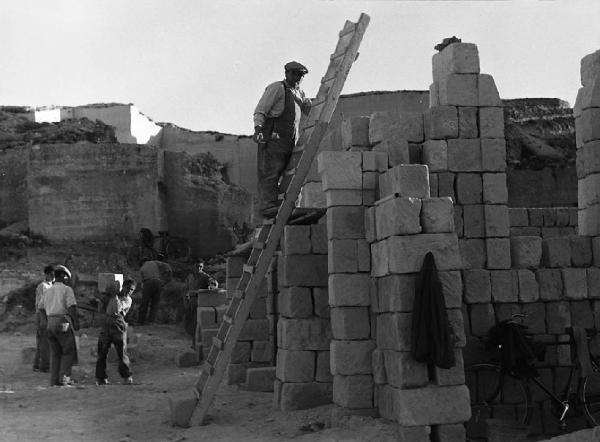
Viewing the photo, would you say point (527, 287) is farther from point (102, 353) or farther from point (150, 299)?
point (150, 299)

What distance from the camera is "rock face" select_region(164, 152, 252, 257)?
1057 inches

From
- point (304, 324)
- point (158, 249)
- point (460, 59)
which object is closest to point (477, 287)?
point (304, 324)

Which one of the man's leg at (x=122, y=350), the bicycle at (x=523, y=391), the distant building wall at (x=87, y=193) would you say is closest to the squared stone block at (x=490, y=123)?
the bicycle at (x=523, y=391)

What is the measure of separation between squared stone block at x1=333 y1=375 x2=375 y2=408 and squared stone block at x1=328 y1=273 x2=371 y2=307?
764mm

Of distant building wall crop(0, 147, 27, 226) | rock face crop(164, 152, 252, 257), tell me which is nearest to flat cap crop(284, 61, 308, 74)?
rock face crop(164, 152, 252, 257)

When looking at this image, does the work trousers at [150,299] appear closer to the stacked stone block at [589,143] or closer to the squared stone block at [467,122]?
the squared stone block at [467,122]

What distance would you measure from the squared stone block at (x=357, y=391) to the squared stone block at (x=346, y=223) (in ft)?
4.86

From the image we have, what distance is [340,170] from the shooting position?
837 centimetres

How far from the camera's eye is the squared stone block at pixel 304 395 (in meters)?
8.89

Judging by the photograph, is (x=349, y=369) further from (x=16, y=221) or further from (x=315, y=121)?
(x=16, y=221)

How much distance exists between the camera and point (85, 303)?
18.8 m

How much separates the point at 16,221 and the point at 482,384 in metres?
21.8

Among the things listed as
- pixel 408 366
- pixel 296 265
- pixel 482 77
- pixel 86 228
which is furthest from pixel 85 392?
pixel 86 228

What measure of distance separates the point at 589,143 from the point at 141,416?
6335 mm
